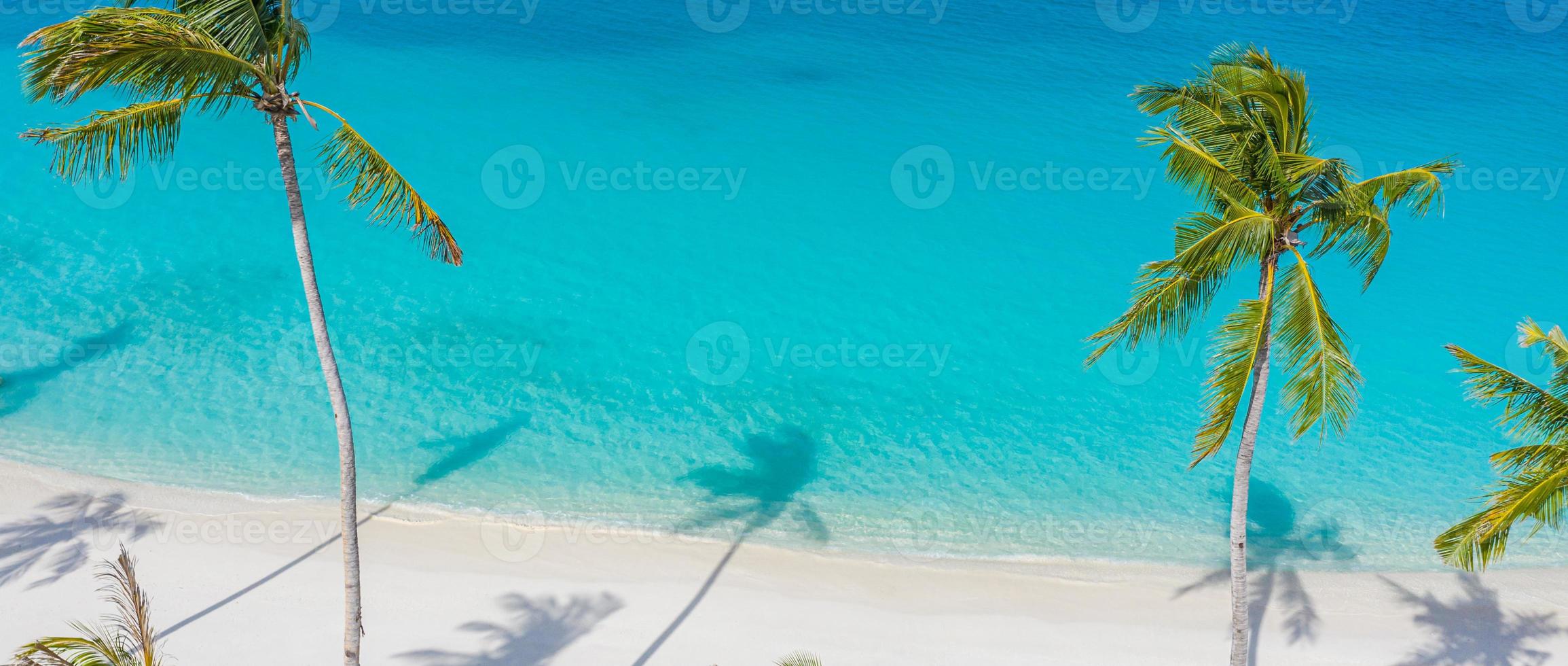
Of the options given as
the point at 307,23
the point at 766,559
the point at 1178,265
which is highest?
the point at 307,23

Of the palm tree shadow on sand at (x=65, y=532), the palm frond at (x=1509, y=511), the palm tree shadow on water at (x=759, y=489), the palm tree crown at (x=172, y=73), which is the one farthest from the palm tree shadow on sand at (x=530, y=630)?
the palm frond at (x=1509, y=511)

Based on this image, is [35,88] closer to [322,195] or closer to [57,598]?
[57,598]

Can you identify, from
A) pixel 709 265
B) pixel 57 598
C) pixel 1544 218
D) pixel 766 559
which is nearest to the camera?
pixel 57 598

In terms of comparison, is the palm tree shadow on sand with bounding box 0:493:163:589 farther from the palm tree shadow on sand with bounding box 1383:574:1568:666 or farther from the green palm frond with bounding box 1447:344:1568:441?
the palm tree shadow on sand with bounding box 1383:574:1568:666

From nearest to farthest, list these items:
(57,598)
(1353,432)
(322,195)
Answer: (57,598)
(1353,432)
(322,195)

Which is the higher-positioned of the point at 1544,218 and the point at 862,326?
the point at 1544,218

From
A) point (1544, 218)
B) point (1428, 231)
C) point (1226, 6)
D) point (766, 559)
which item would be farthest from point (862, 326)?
point (1226, 6)

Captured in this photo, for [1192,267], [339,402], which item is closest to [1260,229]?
[1192,267]
